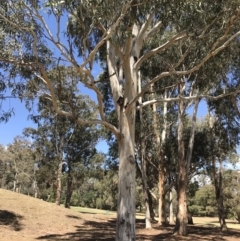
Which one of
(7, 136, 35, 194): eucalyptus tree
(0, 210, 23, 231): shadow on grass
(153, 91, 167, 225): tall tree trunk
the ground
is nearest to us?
the ground

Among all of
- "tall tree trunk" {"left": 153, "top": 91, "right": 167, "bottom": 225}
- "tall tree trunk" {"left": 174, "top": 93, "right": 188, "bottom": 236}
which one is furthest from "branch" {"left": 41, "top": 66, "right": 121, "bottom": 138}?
"tall tree trunk" {"left": 153, "top": 91, "right": 167, "bottom": 225}

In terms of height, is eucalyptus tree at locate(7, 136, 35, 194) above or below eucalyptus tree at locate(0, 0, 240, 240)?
above

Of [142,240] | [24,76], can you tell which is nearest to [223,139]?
[142,240]

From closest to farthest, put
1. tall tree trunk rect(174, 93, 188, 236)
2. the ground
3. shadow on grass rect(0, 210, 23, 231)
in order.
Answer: the ground → tall tree trunk rect(174, 93, 188, 236) → shadow on grass rect(0, 210, 23, 231)

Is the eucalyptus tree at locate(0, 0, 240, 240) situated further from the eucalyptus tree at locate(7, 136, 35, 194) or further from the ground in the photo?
the eucalyptus tree at locate(7, 136, 35, 194)

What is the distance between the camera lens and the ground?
1226cm

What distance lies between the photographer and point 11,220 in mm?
14461

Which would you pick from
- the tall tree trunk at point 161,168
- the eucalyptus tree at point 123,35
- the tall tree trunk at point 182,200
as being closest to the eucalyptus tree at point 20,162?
the tall tree trunk at point 161,168

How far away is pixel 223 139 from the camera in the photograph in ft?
55.7

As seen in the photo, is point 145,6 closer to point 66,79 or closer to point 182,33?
point 182,33

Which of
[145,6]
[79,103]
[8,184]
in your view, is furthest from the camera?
[8,184]

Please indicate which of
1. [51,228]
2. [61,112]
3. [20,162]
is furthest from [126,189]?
[20,162]

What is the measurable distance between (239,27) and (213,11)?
7.03 feet

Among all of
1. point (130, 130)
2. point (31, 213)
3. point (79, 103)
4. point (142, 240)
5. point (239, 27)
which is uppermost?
point (79, 103)
